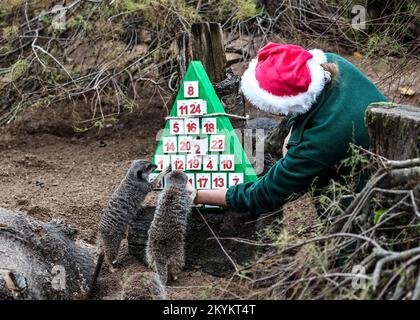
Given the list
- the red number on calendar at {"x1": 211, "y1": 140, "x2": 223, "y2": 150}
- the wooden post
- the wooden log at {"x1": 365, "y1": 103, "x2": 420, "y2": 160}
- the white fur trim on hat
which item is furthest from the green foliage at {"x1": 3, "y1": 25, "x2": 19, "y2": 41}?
the wooden log at {"x1": 365, "y1": 103, "x2": 420, "y2": 160}

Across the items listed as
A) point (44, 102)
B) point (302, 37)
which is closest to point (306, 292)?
point (302, 37)

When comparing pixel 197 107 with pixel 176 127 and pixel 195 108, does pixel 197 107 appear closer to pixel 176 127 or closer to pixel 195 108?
pixel 195 108

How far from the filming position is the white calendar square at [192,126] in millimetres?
4266

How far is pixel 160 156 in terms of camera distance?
438 cm

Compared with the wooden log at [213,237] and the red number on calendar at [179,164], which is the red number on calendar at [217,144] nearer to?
the red number on calendar at [179,164]

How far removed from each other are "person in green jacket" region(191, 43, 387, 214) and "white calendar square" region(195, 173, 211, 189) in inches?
34.2

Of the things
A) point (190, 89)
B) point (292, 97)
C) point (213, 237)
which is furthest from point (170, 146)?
point (292, 97)

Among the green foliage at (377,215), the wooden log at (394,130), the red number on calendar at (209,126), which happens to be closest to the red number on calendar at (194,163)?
the red number on calendar at (209,126)

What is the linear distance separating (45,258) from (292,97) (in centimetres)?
162

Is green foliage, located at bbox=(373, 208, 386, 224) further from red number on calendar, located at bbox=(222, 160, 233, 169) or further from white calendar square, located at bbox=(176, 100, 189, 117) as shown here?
white calendar square, located at bbox=(176, 100, 189, 117)

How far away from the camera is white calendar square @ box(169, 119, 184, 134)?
4.33 m

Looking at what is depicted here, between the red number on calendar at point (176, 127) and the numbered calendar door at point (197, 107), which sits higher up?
the numbered calendar door at point (197, 107)

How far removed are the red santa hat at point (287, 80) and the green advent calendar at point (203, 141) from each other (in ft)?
2.82
